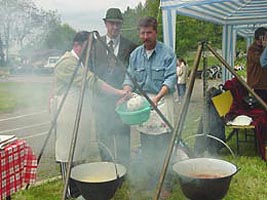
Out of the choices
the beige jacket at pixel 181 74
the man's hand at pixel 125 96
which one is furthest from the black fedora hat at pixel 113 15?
the beige jacket at pixel 181 74

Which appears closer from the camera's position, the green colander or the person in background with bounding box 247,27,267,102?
the green colander

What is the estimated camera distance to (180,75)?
443 inches

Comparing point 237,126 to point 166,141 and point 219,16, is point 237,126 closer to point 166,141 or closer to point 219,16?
point 166,141

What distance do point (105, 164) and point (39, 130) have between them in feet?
16.2

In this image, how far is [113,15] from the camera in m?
3.69

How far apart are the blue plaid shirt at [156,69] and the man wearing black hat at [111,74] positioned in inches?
13.4

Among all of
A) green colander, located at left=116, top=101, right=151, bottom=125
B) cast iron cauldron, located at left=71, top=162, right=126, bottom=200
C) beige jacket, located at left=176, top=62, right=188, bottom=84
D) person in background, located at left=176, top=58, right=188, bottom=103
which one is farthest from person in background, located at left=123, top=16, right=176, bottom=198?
beige jacket, located at left=176, top=62, right=188, bottom=84

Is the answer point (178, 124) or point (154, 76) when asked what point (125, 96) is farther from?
point (178, 124)

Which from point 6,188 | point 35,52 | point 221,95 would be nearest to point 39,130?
point 35,52

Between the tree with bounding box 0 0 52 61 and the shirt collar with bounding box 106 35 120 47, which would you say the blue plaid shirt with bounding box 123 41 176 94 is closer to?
the shirt collar with bounding box 106 35 120 47

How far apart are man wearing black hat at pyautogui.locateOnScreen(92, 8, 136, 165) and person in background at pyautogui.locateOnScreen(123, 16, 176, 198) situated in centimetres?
29

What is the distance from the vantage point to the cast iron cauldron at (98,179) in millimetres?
2559

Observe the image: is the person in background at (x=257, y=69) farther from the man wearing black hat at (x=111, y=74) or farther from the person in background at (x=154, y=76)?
the person in background at (x=154, y=76)

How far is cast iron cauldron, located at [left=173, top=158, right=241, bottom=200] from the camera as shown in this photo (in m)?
2.52
